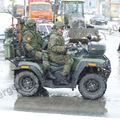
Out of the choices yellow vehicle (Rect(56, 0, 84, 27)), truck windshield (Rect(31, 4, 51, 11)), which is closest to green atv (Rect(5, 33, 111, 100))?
yellow vehicle (Rect(56, 0, 84, 27))

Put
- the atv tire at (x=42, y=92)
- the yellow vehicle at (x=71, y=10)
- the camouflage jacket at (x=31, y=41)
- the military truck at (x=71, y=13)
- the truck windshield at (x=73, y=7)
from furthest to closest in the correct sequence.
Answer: the truck windshield at (x=73, y=7)
the yellow vehicle at (x=71, y=10)
the military truck at (x=71, y=13)
the atv tire at (x=42, y=92)
the camouflage jacket at (x=31, y=41)

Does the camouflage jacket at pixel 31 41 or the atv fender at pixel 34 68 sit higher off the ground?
the camouflage jacket at pixel 31 41

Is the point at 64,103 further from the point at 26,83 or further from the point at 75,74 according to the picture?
the point at 26,83

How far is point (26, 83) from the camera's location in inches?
420

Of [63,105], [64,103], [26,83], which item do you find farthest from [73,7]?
[63,105]

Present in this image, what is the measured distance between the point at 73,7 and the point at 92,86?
94.5ft

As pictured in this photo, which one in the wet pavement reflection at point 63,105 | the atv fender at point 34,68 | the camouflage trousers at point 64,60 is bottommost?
the wet pavement reflection at point 63,105

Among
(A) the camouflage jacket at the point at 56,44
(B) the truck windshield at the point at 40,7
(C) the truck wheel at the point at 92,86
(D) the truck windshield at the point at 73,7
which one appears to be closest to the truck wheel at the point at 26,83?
(A) the camouflage jacket at the point at 56,44

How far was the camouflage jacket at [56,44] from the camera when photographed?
10.4 metres

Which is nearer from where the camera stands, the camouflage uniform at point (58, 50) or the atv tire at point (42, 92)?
the camouflage uniform at point (58, 50)

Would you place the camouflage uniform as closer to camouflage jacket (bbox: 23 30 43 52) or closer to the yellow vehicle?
camouflage jacket (bbox: 23 30 43 52)

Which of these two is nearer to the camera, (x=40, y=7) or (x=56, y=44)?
(x=56, y=44)

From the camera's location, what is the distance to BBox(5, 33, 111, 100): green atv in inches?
409

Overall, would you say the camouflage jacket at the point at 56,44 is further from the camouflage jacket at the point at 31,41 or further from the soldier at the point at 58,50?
the camouflage jacket at the point at 31,41
